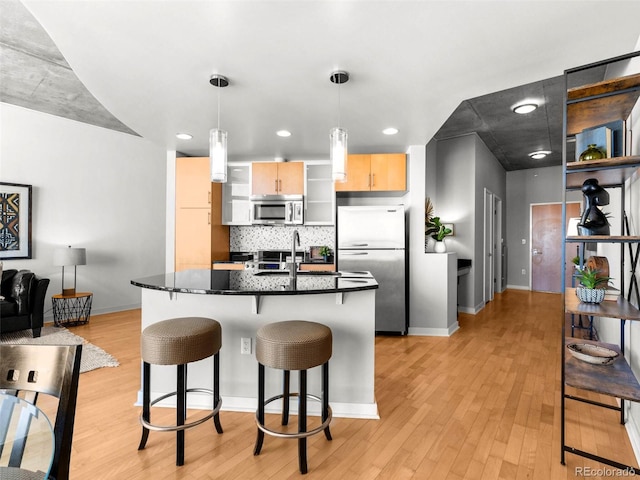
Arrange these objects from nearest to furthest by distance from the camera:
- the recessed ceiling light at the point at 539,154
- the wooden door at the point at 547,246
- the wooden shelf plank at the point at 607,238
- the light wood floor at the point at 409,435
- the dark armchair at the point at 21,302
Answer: the wooden shelf plank at the point at 607,238
the light wood floor at the point at 409,435
the dark armchair at the point at 21,302
the recessed ceiling light at the point at 539,154
the wooden door at the point at 547,246

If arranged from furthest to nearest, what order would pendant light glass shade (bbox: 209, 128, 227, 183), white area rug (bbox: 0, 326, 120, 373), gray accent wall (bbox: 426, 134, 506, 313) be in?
gray accent wall (bbox: 426, 134, 506, 313) < white area rug (bbox: 0, 326, 120, 373) < pendant light glass shade (bbox: 209, 128, 227, 183)

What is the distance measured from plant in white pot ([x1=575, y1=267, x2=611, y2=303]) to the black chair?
2.34 metres

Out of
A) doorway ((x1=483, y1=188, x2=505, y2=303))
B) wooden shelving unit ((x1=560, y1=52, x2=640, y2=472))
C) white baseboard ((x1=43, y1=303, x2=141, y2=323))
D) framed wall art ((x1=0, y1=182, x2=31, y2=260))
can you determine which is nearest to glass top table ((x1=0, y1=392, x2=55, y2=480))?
wooden shelving unit ((x1=560, y1=52, x2=640, y2=472))

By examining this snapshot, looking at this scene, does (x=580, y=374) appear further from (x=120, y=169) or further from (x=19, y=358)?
(x=120, y=169)

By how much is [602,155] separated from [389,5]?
139cm

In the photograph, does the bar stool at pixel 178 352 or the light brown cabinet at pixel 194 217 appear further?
the light brown cabinet at pixel 194 217

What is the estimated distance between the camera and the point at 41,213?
15.8 ft

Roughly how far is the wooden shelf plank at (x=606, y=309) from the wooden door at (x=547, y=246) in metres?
6.42

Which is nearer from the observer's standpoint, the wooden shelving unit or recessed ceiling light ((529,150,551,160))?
the wooden shelving unit

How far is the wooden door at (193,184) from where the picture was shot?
15.3 feet

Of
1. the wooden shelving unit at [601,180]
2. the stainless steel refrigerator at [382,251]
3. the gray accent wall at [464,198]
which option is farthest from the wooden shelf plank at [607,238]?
the gray accent wall at [464,198]

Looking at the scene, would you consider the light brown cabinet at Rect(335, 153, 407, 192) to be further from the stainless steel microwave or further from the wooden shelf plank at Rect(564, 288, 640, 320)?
the wooden shelf plank at Rect(564, 288, 640, 320)

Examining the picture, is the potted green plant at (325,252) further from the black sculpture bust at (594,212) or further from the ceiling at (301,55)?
the black sculpture bust at (594,212)

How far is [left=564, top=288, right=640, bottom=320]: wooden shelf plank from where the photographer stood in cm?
163
